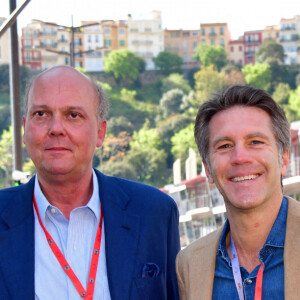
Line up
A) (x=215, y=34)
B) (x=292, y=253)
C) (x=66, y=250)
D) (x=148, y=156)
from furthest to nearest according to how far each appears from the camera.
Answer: (x=215, y=34) < (x=148, y=156) < (x=66, y=250) < (x=292, y=253)

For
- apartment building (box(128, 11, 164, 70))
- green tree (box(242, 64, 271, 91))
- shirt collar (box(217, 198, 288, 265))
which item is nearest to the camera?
shirt collar (box(217, 198, 288, 265))

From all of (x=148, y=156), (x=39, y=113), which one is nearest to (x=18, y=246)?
(x=39, y=113)

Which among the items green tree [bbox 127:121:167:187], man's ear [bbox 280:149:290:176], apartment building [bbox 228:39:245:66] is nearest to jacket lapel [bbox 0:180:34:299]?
man's ear [bbox 280:149:290:176]

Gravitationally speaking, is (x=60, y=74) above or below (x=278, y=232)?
above

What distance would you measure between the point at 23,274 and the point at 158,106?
215ft

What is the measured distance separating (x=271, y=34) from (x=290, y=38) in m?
4.63

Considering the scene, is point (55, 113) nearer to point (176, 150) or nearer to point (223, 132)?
point (223, 132)

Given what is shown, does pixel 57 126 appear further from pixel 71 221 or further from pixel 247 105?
pixel 247 105

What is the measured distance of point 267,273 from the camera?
1.97 metres

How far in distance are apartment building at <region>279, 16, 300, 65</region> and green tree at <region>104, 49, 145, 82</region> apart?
59.1ft

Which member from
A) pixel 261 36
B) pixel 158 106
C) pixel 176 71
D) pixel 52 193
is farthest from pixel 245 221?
pixel 261 36

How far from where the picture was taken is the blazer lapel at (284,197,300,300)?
1.90m

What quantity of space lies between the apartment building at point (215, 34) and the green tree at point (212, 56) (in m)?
6.11

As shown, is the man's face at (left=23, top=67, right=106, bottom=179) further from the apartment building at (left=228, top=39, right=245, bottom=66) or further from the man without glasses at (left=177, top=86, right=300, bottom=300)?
the apartment building at (left=228, top=39, right=245, bottom=66)
